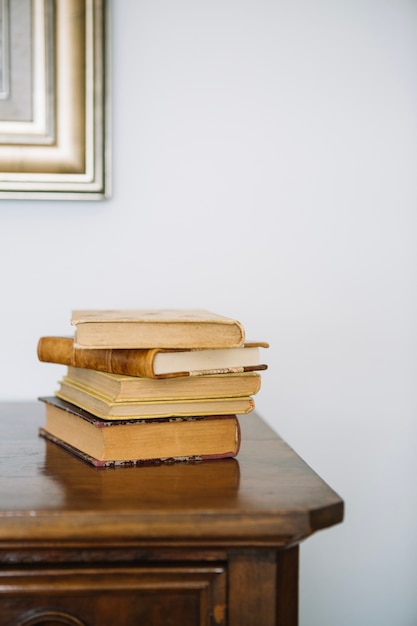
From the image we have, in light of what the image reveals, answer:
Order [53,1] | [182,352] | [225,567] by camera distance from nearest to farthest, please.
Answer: [225,567]
[182,352]
[53,1]

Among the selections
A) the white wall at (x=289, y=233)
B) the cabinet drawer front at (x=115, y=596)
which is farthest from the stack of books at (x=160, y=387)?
the white wall at (x=289, y=233)

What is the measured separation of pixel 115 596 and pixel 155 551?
0.05 metres

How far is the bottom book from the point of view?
76 cm

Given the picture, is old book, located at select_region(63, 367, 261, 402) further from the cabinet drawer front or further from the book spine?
the cabinet drawer front

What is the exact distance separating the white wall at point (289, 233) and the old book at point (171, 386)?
43cm

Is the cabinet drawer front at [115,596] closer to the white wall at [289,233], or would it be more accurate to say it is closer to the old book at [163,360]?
the old book at [163,360]

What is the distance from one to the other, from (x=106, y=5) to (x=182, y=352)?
68cm

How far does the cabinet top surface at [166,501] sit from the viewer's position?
2.03 ft

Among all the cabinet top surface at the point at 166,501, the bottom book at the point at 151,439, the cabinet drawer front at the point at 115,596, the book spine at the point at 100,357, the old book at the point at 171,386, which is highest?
the book spine at the point at 100,357

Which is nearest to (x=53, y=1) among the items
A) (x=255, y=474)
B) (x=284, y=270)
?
(x=284, y=270)

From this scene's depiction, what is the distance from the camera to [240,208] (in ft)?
4.07

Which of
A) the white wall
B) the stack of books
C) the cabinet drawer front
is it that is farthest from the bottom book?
the white wall

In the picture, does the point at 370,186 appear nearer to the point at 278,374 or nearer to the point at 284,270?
the point at 284,270

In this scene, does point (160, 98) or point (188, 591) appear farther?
point (160, 98)
